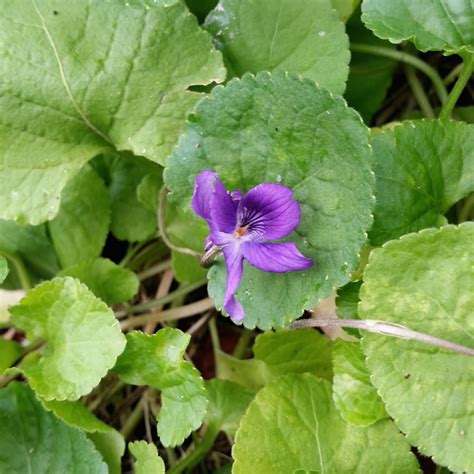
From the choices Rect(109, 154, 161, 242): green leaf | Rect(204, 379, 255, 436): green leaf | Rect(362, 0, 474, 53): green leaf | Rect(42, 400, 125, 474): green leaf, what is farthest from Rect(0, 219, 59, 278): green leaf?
Rect(362, 0, 474, 53): green leaf

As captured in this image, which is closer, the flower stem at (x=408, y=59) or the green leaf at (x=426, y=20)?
the green leaf at (x=426, y=20)

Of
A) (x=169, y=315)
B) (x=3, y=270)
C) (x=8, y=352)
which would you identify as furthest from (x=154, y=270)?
(x=3, y=270)

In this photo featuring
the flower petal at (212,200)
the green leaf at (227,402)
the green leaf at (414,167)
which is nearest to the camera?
the flower petal at (212,200)

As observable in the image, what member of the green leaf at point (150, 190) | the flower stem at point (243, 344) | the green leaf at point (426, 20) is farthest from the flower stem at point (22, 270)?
the green leaf at point (426, 20)

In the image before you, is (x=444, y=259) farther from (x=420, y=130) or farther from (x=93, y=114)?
(x=93, y=114)

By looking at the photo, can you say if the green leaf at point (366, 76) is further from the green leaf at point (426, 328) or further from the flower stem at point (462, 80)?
the green leaf at point (426, 328)

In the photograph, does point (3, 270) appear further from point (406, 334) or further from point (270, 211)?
point (406, 334)

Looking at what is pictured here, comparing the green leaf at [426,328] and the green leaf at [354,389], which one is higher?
the green leaf at [426,328]
